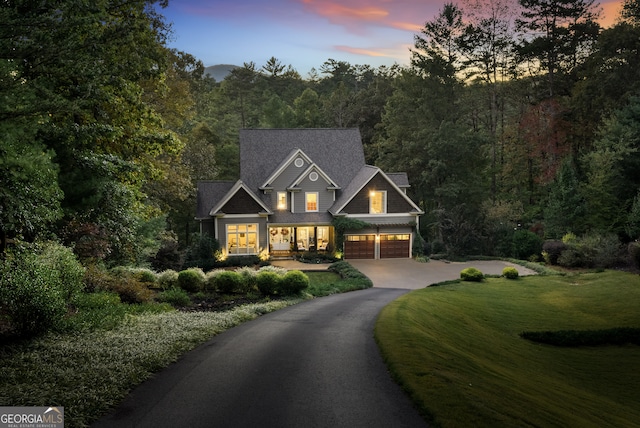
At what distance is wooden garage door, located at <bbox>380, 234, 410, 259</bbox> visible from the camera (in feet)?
130

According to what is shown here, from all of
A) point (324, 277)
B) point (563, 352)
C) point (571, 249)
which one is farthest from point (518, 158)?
point (563, 352)

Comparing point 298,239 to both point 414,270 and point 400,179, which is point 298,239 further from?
point 400,179

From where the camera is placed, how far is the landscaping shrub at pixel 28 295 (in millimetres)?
11148

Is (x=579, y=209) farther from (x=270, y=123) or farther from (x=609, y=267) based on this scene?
(x=270, y=123)

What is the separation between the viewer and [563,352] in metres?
15.9

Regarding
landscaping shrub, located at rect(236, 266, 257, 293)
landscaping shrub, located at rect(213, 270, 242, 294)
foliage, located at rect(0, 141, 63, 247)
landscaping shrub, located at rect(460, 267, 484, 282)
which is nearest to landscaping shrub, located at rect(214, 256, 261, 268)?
landscaping shrub, located at rect(236, 266, 257, 293)

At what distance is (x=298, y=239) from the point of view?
40.1 meters

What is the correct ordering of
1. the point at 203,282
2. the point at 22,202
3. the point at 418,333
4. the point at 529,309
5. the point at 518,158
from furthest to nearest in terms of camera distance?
the point at 518,158
the point at 203,282
the point at 529,309
the point at 418,333
the point at 22,202

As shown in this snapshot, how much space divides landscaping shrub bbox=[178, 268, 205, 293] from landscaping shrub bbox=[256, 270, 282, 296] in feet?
9.48

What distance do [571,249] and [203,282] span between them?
2710 cm

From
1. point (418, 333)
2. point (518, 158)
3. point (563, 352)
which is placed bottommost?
point (563, 352)

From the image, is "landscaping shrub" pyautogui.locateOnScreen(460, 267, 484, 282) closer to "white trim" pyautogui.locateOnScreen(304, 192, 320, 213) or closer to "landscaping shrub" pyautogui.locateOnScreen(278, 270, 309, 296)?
"landscaping shrub" pyautogui.locateOnScreen(278, 270, 309, 296)

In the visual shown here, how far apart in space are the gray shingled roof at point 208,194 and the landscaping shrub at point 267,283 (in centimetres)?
1697

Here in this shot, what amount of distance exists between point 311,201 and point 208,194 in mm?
9231
